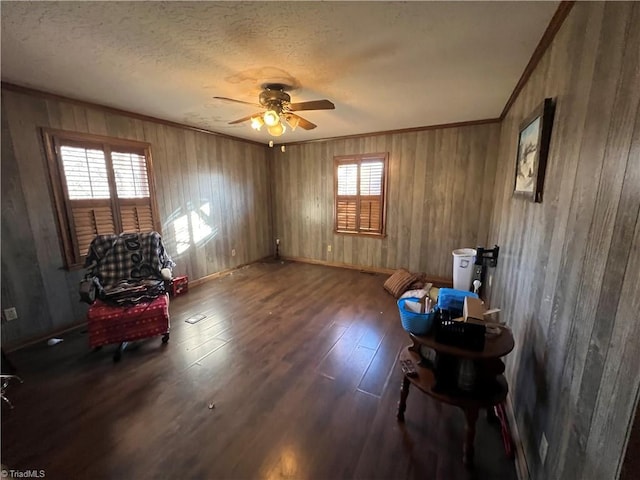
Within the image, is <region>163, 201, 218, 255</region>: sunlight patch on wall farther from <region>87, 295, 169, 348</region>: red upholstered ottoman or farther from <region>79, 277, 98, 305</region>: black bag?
<region>87, 295, 169, 348</region>: red upholstered ottoman

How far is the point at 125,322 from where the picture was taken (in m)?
2.41

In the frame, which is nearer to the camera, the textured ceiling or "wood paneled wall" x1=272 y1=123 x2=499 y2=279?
the textured ceiling

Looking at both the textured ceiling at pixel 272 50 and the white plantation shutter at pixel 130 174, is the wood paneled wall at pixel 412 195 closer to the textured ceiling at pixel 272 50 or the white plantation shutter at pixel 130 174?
the textured ceiling at pixel 272 50

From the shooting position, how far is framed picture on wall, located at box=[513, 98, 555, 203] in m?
1.45

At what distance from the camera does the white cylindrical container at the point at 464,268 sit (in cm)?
354

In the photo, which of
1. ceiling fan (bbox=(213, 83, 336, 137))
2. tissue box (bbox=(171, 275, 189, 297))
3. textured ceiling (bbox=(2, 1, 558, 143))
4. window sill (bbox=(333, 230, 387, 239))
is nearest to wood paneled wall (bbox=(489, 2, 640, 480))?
textured ceiling (bbox=(2, 1, 558, 143))

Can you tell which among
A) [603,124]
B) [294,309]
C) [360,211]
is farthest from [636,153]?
[360,211]

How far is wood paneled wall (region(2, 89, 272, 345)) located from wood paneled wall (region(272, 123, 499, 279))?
3.44ft

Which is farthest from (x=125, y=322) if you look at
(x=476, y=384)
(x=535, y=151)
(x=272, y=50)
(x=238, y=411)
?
(x=535, y=151)

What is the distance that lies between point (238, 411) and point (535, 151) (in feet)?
8.44

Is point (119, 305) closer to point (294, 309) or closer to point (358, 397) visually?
point (294, 309)

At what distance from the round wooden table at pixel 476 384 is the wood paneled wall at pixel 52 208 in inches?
142

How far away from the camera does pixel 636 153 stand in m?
0.74

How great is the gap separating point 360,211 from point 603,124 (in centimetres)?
389
